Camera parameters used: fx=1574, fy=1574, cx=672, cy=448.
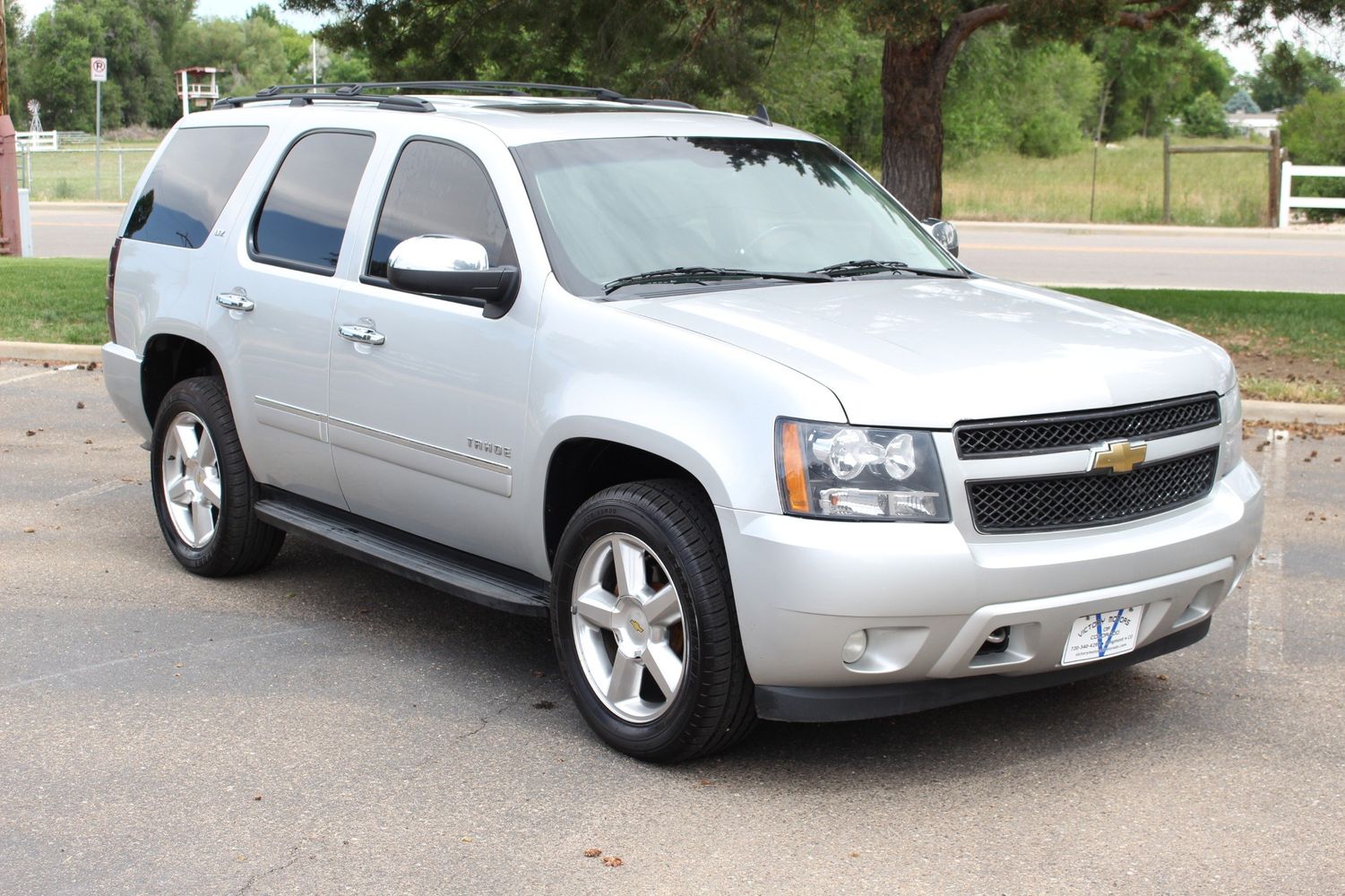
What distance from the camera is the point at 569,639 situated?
16.1 ft

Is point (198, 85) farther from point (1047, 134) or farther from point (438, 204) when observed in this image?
point (438, 204)

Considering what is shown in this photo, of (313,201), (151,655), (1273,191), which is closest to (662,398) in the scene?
(313,201)

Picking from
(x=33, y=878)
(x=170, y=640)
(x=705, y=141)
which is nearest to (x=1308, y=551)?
(x=705, y=141)

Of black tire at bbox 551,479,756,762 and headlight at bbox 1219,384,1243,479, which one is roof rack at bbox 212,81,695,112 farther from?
headlight at bbox 1219,384,1243,479

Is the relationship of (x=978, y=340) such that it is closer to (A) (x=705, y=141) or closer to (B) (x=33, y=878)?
(A) (x=705, y=141)

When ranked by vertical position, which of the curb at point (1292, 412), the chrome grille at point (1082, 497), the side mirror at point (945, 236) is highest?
the side mirror at point (945, 236)

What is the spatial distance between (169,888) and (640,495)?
165cm

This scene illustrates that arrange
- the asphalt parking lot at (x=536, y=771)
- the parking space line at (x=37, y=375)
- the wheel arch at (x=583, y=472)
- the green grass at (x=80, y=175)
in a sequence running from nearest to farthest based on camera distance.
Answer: the asphalt parking lot at (x=536, y=771), the wheel arch at (x=583, y=472), the parking space line at (x=37, y=375), the green grass at (x=80, y=175)

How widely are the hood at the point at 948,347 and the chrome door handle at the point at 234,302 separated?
6.59ft

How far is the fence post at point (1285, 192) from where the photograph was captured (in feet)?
97.9

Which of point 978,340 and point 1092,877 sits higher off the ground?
point 978,340

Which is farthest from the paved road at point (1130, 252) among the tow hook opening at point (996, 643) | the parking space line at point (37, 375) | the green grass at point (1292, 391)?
the tow hook opening at point (996, 643)

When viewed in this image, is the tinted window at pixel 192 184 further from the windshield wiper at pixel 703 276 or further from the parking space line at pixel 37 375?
the parking space line at pixel 37 375

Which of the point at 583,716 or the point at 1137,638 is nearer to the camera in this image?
the point at 1137,638
